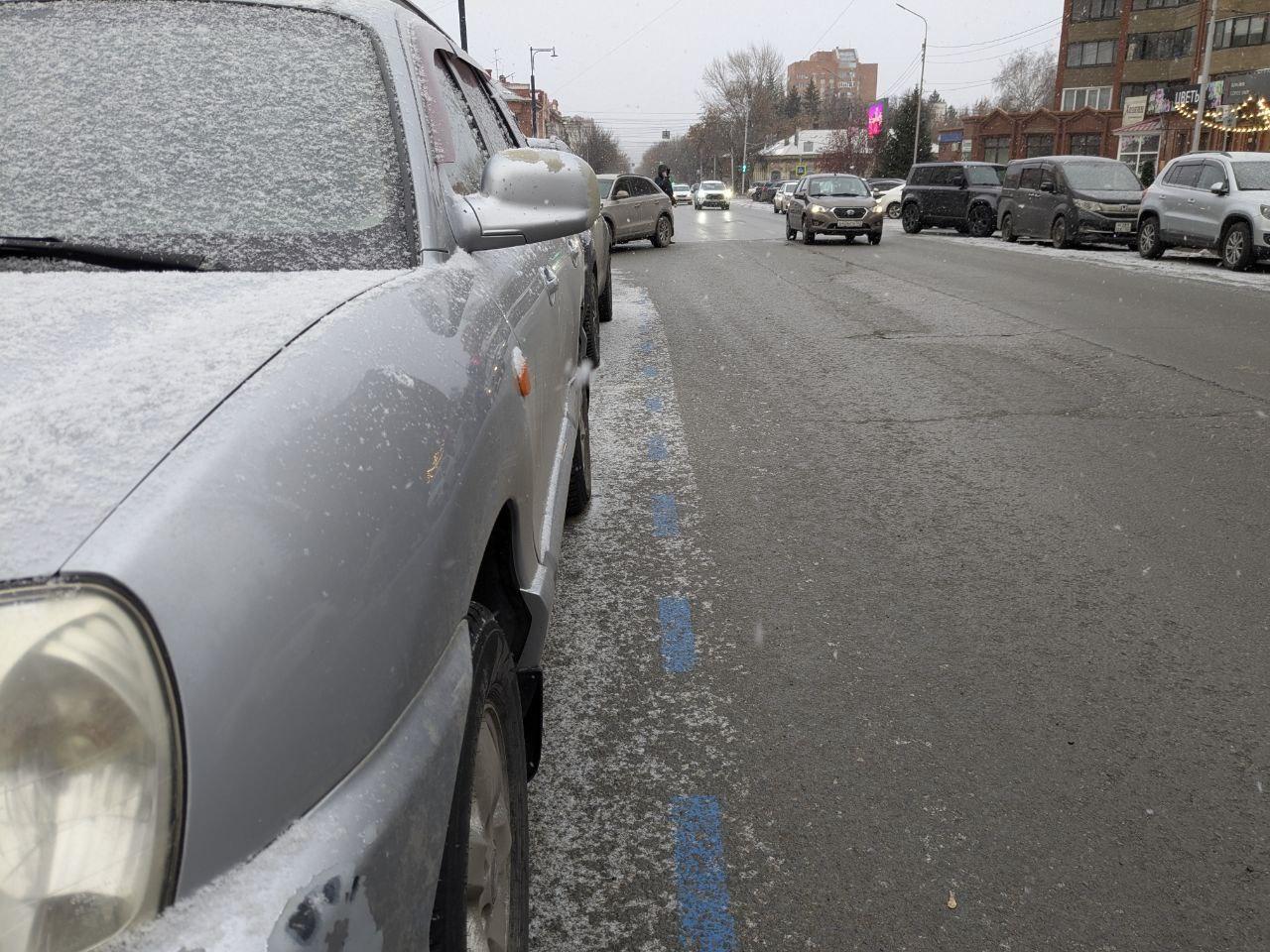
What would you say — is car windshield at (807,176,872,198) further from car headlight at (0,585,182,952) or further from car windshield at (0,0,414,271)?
car headlight at (0,585,182,952)

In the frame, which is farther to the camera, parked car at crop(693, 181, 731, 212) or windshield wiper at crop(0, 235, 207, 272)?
parked car at crop(693, 181, 731, 212)

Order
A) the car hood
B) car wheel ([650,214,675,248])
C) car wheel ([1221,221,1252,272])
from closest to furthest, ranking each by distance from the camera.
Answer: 1. the car hood
2. car wheel ([1221,221,1252,272])
3. car wheel ([650,214,675,248])

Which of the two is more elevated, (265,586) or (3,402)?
(3,402)

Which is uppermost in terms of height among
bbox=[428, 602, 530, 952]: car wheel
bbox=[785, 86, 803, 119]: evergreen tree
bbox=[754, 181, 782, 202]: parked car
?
bbox=[785, 86, 803, 119]: evergreen tree

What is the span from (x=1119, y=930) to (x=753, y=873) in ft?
2.49

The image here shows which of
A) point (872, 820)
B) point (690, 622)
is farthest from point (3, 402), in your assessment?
point (690, 622)

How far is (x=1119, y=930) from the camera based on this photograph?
7.19ft

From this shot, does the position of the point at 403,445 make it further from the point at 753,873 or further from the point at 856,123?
the point at 856,123

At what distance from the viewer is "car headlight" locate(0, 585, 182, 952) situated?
958mm

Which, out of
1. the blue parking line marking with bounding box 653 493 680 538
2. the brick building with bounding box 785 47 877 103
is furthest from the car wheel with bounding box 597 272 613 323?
the brick building with bounding box 785 47 877 103

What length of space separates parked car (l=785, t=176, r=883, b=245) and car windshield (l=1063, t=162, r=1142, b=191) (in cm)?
395

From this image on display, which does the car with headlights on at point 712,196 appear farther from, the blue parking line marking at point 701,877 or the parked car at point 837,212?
the blue parking line marking at point 701,877

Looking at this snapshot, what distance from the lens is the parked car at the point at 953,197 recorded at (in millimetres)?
27031

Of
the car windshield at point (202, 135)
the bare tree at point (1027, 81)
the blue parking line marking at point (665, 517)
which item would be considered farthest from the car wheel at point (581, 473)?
the bare tree at point (1027, 81)
